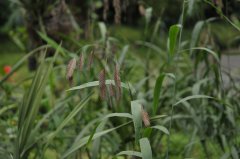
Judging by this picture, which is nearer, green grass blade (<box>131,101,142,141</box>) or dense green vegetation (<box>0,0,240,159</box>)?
green grass blade (<box>131,101,142,141</box>)

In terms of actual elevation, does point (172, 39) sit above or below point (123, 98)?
above

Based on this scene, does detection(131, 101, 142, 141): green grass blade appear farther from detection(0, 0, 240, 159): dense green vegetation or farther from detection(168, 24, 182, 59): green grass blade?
detection(168, 24, 182, 59): green grass blade

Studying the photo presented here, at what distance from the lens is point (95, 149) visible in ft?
5.99

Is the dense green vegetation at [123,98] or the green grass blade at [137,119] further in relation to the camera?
the dense green vegetation at [123,98]

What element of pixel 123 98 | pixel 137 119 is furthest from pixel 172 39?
pixel 123 98

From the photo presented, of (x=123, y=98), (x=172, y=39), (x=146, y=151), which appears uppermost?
(x=172, y=39)

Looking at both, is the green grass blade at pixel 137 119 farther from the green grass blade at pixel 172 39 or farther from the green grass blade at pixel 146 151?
the green grass blade at pixel 172 39

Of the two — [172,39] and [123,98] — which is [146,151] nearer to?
[172,39]

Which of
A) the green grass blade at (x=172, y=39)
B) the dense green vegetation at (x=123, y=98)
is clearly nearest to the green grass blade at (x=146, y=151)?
the dense green vegetation at (x=123, y=98)

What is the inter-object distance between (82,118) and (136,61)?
50 centimetres

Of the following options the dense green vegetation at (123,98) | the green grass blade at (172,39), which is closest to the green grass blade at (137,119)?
the dense green vegetation at (123,98)

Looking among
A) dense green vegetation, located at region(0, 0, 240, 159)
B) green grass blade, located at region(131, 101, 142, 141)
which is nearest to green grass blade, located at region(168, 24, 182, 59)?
dense green vegetation, located at region(0, 0, 240, 159)

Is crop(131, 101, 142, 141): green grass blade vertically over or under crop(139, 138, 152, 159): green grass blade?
over

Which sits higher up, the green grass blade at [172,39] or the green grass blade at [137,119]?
the green grass blade at [172,39]
